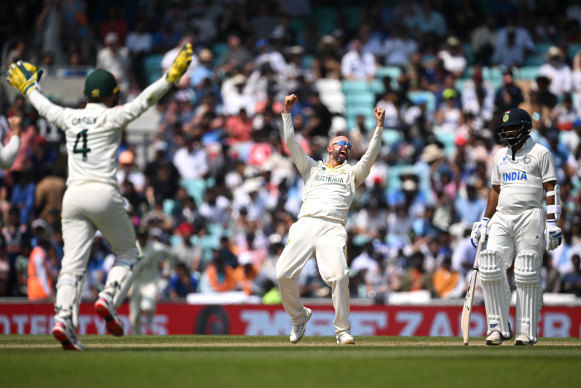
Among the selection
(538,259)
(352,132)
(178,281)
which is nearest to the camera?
(538,259)

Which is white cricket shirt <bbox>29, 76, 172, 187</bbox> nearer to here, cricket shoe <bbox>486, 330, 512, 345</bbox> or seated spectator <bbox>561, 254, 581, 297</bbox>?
cricket shoe <bbox>486, 330, 512, 345</bbox>

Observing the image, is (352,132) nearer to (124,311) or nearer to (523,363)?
(124,311)

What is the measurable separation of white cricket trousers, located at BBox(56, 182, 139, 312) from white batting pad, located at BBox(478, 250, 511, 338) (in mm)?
3684

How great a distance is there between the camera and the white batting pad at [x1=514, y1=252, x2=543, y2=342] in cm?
1095

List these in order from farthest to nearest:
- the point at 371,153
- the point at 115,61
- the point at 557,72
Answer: the point at 557,72, the point at 115,61, the point at 371,153

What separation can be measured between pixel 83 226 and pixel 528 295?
14.8 ft

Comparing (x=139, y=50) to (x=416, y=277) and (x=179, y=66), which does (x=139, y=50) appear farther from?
(x=179, y=66)

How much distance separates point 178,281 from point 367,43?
8.28 m

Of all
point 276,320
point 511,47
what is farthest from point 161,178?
point 511,47

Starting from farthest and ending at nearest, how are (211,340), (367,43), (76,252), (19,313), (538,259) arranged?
(367,43) → (19,313) → (211,340) → (538,259) → (76,252)

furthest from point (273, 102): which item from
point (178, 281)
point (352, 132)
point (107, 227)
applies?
point (107, 227)

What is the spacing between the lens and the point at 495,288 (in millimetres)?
11039

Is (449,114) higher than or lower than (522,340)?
higher

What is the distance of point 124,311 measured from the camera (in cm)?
1781
